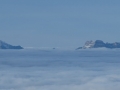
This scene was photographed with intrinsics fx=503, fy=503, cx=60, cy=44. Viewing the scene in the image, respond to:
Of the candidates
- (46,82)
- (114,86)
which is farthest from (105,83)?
(46,82)

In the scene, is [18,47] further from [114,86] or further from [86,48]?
[114,86]

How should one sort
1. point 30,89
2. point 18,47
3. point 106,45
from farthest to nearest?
point 18,47
point 106,45
point 30,89

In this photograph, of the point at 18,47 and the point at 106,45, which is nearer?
the point at 106,45

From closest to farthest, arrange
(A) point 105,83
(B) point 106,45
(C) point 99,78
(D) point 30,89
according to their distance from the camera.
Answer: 1. (D) point 30,89
2. (A) point 105,83
3. (C) point 99,78
4. (B) point 106,45

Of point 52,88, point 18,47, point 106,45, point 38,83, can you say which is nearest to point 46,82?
point 38,83

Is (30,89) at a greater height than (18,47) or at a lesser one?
lesser

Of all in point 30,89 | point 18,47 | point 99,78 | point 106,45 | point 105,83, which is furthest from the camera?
point 18,47

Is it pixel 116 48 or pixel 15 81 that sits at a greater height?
pixel 116 48

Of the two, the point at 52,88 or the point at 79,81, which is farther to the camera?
the point at 79,81

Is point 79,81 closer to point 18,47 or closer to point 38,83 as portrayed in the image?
point 38,83
